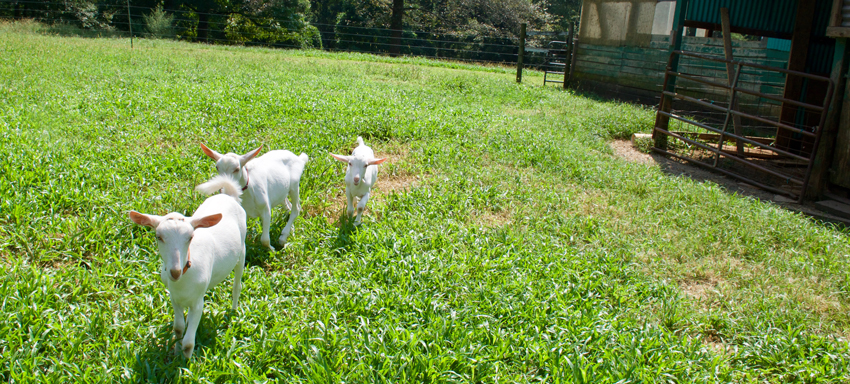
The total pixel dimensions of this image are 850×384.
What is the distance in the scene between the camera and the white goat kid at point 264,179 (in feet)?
13.0

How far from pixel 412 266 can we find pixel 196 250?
182 centimetres

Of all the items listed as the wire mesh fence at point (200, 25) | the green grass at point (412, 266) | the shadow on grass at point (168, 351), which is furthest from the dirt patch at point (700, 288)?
the wire mesh fence at point (200, 25)

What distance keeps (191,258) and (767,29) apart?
38.6 feet

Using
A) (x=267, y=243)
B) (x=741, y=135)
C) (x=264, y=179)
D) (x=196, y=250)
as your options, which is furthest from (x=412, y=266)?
(x=741, y=135)

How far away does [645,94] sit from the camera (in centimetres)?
1403

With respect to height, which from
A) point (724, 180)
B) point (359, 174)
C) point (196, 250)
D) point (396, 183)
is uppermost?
point (359, 174)

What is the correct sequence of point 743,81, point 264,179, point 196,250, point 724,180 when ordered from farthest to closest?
point 743,81 → point 724,180 → point 264,179 → point 196,250

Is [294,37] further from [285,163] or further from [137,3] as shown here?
[285,163]

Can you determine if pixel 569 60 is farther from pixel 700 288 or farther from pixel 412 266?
pixel 412 266

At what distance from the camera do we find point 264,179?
438cm

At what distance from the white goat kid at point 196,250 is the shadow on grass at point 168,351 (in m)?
0.08

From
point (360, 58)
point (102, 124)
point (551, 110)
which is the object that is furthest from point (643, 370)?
point (360, 58)

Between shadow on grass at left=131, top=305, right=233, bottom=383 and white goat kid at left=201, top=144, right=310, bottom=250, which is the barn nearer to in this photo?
white goat kid at left=201, top=144, right=310, bottom=250

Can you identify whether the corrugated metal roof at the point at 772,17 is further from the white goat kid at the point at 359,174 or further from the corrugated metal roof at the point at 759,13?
the white goat kid at the point at 359,174
